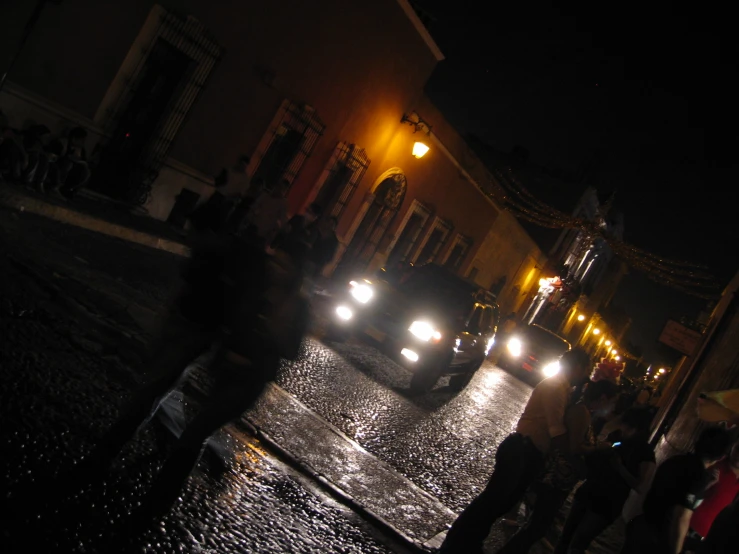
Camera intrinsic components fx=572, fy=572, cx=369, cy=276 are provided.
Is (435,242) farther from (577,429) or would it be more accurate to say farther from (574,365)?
(577,429)

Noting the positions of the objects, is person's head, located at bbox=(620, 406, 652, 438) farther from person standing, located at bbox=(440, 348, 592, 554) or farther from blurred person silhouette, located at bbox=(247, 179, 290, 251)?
blurred person silhouette, located at bbox=(247, 179, 290, 251)

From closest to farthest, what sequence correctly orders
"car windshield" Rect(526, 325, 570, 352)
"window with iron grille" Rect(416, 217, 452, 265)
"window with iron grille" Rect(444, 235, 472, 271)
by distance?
"car windshield" Rect(526, 325, 570, 352) → "window with iron grille" Rect(416, 217, 452, 265) → "window with iron grille" Rect(444, 235, 472, 271)

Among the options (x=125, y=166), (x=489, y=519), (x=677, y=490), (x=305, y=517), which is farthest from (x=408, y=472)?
(x=125, y=166)

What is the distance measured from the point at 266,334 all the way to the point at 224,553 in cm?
111

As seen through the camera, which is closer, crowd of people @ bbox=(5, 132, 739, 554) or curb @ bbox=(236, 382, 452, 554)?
crowd of people @ bbox=(5, 132, 739, 554)

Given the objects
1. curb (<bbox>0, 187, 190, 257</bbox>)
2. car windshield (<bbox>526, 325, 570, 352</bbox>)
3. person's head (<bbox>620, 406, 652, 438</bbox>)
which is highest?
car windshield (<bbox>526, 325, 570, 352</bbox>)

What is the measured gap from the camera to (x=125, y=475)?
9.70ft

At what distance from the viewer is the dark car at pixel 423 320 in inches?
326

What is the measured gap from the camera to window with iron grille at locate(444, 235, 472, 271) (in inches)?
909

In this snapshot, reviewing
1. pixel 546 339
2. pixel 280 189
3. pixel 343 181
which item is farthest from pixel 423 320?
A: pixel 546 339

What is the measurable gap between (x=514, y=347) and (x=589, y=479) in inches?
557

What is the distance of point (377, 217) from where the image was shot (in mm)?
17859

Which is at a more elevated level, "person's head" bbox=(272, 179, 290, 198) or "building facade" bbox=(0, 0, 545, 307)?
"building facade" bbox=(0, 0, 545, 307)

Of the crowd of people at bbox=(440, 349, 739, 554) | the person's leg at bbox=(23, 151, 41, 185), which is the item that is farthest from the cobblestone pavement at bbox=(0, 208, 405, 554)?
the person's leg at bbox=(23, 151, 41, 185)
